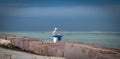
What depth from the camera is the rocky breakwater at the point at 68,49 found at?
2.64m

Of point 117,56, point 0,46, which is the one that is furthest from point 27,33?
point 117,56

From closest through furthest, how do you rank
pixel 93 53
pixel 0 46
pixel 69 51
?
pixel 93 53
pixel 69 51
pixel 0 46

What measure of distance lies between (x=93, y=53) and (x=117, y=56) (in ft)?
1.05

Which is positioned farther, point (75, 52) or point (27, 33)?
point (27, 33)

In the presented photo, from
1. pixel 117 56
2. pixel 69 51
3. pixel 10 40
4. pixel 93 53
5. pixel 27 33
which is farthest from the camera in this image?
pixel 27 33

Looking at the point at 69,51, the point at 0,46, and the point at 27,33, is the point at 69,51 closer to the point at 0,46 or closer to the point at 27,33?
the point at 0,46

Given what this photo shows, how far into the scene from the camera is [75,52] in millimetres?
2885

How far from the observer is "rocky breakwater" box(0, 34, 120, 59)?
264 cm

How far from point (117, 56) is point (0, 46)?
177cm

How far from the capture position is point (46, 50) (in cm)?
319

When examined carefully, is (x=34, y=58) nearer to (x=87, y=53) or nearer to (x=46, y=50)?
(x=46, y=50)

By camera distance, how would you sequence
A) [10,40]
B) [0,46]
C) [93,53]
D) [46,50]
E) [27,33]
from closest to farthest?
[93,53], [46,50], [0,46], [10,40], [27,33]

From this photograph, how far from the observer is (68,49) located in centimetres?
299

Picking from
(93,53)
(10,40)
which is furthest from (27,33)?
(93,53)
